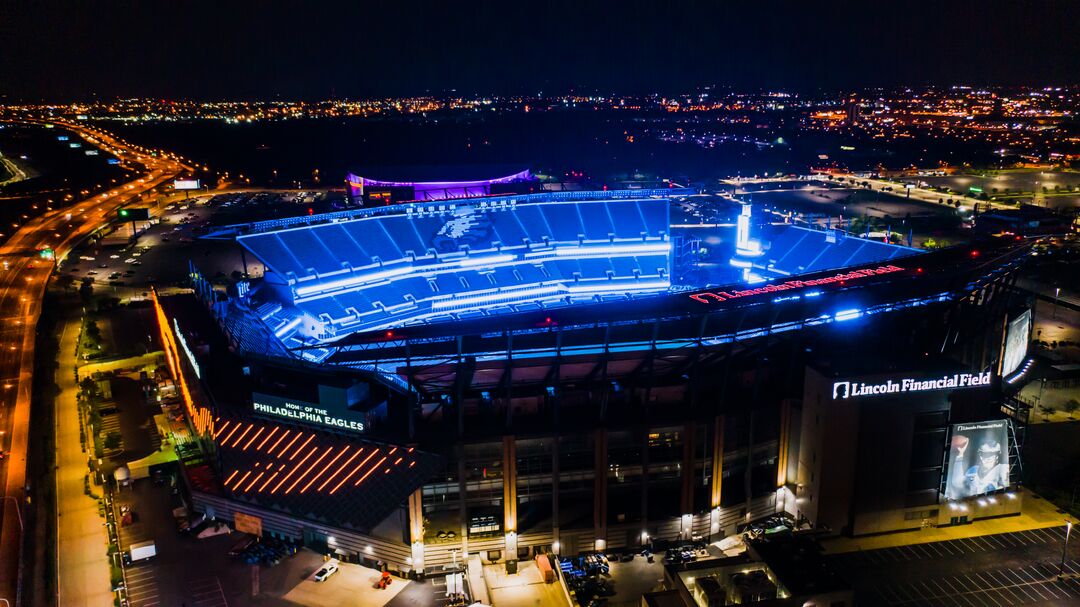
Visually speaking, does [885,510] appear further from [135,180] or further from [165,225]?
[135,180]

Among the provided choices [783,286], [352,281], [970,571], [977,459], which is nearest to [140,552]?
Answer: [352,281]

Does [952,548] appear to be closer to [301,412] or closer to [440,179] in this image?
[301,412]

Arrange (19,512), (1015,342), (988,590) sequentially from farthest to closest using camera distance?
(1015,342) → (19,512) → (988,590)

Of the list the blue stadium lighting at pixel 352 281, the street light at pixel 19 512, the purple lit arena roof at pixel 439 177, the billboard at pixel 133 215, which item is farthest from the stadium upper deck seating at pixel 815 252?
the billboard at pixel 133 215

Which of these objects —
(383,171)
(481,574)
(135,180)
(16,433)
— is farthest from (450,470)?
(135,180)

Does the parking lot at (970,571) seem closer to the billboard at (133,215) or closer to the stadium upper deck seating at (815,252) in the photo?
the stadium upper deck seating at (815,252)
